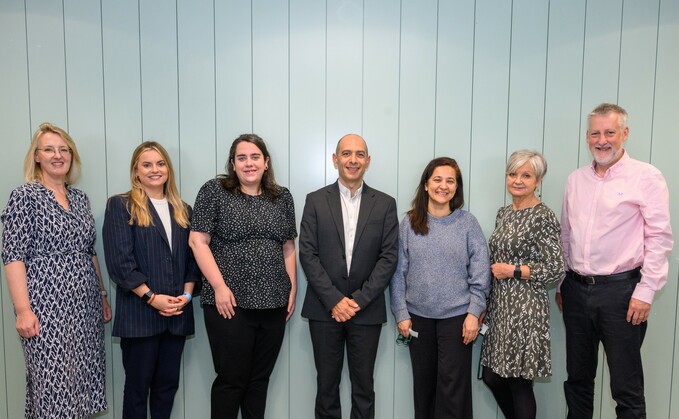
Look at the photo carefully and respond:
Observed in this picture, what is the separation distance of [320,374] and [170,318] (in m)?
0.79

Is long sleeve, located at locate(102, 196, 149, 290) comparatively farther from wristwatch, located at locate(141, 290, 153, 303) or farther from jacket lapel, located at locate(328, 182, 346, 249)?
jacket lapel, located at locate(328, 182, 346, 249)

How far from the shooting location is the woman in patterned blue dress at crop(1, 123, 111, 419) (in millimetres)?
1856

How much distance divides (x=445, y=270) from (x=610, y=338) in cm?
81

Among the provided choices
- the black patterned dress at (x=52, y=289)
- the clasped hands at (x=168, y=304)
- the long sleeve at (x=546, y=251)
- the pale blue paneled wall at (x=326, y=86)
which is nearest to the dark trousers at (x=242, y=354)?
the clasped hands at (x=168, y=304)

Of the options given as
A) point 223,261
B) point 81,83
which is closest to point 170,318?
point 223,261

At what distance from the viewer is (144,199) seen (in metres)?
2.00

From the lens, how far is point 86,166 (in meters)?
2.35

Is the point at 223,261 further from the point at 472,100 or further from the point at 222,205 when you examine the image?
the point at 472,100

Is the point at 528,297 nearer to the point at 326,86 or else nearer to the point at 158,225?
the point at 326,86

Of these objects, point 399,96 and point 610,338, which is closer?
point 610,338

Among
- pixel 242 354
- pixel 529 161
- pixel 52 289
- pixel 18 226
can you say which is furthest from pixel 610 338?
pixel 18 226

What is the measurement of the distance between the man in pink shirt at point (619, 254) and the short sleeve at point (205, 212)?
1.76 metres

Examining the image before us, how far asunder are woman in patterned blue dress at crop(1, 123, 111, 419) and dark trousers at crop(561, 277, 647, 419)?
7.73ft

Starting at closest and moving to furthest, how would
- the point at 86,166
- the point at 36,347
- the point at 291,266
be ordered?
1. the point at 36,347
2. the point at 291,266
3. the point at 86,166
